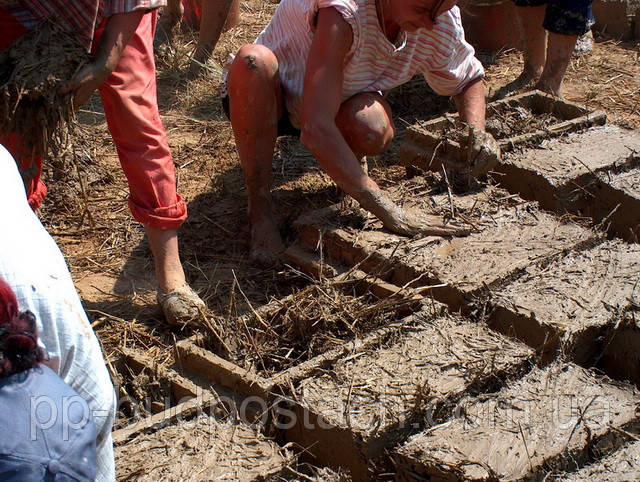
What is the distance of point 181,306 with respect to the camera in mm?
3072

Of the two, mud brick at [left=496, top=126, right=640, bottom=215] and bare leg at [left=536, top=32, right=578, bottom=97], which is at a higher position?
bare leg at [left=536, top=32, right=578, bottom=97]

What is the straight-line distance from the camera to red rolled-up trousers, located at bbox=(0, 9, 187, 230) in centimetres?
288

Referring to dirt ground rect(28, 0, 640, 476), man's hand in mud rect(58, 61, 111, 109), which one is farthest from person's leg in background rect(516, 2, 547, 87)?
man's hand in mud rect(58, 61, 111, 109)

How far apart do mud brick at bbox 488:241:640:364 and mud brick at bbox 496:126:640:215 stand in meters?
0.62

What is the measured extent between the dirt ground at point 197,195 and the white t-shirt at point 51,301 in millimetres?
1265

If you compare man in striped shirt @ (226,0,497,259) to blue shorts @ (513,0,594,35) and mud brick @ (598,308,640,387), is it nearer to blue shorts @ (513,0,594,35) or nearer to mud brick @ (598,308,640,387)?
mud brick @ (598,308,640,387)

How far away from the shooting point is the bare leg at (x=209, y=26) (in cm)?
559

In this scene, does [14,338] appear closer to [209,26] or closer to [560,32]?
[560,32]

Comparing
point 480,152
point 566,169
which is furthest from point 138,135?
point 566,169

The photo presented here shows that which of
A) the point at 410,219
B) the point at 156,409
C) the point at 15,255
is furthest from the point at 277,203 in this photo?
the point at 15,255

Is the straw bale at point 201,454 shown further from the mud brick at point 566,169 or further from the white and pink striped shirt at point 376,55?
the mud brick at point 566,169

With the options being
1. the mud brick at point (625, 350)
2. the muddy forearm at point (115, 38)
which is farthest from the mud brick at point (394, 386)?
the muddy forearm at point (115, 38)

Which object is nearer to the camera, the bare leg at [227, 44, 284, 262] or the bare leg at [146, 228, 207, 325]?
the bare leg at [146, 228, 207, 325]

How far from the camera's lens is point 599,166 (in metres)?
3.78
